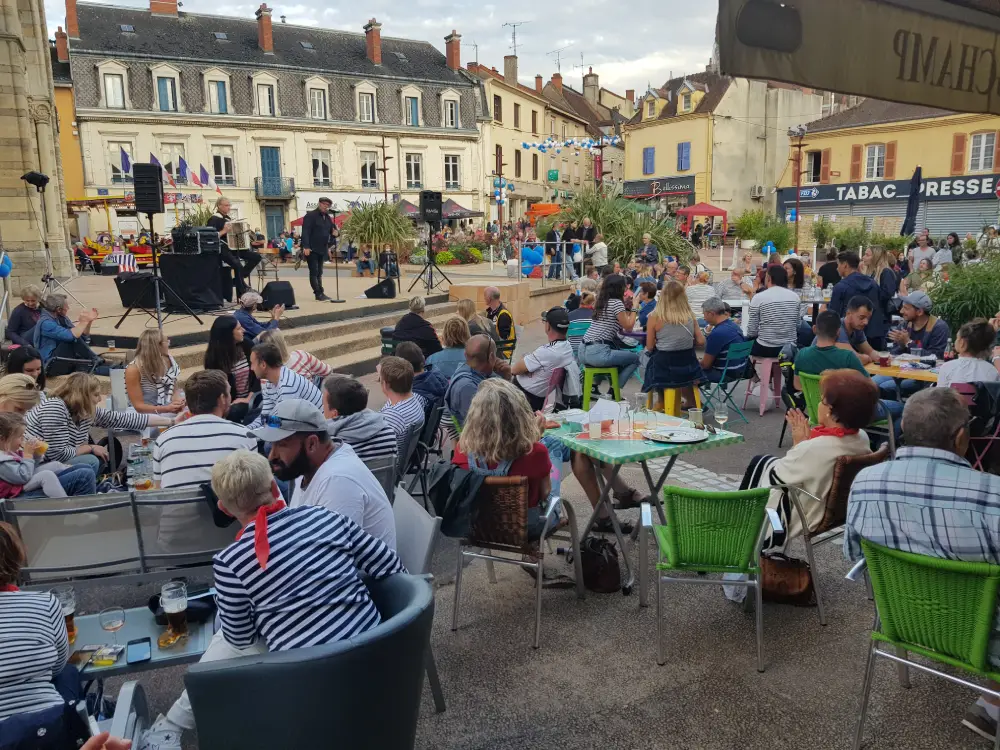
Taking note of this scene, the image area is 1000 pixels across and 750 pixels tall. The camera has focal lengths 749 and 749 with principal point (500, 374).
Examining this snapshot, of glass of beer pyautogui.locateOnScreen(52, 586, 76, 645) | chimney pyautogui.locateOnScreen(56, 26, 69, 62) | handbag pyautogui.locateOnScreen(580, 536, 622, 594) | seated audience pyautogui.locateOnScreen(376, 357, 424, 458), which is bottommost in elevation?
handbag pyautogui.locateOnScreen(580, 536, 622, 594)

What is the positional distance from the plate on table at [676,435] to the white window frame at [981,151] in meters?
30.6

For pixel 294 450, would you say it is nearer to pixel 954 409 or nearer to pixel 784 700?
pixel 784 700

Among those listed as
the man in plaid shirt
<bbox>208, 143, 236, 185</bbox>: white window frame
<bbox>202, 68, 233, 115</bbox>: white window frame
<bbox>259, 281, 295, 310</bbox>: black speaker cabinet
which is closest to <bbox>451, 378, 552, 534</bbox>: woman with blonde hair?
the man in plaid shirt

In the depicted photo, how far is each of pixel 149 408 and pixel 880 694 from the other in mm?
5012

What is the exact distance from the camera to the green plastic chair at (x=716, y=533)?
126 inches

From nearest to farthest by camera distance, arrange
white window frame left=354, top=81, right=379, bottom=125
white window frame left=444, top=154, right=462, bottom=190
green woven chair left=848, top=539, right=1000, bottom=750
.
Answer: green woven chair left=848, top=539, right=1000, bottom=750, white window frame left=354, top=81, right=379, bottom=125, white window frame left=444, top=154, right=462, bottom=190

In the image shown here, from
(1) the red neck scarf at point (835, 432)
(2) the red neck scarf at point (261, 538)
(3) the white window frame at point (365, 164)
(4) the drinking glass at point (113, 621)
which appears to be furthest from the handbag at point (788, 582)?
(3) the white window frame at point (365, 164)

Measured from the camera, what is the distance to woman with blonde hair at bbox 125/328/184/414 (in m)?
5.62

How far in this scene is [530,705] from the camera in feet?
10.2

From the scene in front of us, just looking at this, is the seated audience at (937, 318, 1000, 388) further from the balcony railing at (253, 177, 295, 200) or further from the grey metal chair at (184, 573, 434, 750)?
the balcony railing at (253, 177, 295, 200)

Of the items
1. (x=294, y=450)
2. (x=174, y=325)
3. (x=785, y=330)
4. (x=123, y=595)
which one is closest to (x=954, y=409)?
(x=294, y=450)

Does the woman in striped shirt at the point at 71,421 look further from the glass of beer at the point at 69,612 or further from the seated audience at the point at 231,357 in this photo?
the glass of beer at the point at 69,612

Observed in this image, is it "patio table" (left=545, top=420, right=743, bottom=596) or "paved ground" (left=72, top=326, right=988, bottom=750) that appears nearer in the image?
"paved ground" (left=72, top=326, right=988, bottom=750)

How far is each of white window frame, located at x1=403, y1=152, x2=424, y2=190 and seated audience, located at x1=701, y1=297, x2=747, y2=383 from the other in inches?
1281
